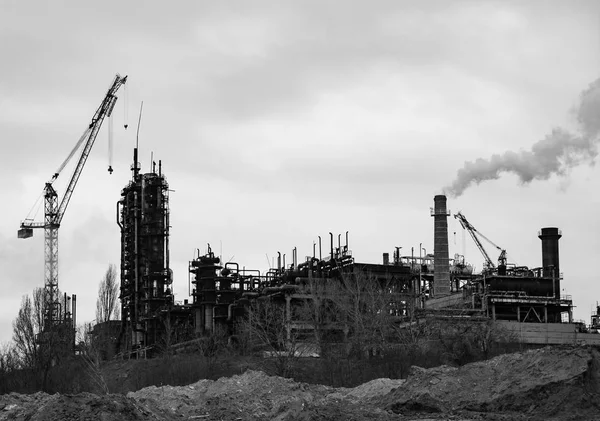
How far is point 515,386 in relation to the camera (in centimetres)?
4178

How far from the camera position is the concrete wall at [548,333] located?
102m

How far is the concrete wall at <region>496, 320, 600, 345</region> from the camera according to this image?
102m

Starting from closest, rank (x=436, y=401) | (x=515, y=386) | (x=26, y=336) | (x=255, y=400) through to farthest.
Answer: (x=515, y=386) < (x=436, y=401) < (x=255, y=400) < (x=26, y=336)

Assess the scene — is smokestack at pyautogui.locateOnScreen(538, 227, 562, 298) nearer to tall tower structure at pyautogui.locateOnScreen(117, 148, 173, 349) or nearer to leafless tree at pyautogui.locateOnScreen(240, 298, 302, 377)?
leafless tree at pyautogui.locateOnScreen(240, 298, 302, 377)

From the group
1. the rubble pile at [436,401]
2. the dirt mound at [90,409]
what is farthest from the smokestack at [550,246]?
the dirt mound at [90,409]

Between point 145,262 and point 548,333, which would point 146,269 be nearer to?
point 145,262

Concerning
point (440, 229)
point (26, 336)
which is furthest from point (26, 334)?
point (440, 229)

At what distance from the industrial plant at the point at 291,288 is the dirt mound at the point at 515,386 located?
52.0 metres

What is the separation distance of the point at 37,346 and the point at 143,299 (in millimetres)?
21795

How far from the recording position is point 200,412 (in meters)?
43.2

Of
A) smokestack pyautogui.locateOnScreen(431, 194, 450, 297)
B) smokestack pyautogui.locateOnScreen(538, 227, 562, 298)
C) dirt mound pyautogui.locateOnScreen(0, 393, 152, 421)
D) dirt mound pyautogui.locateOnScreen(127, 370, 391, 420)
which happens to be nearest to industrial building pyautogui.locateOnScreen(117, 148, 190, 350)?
smokestack pyautogui.locateOnScreen(431, 194, 450, 297)

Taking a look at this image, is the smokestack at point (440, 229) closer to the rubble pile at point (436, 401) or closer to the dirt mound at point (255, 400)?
the dirt mound at point (255, 400)

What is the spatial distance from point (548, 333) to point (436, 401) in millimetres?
65094

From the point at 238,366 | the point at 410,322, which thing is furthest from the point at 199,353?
the point at 410,322
